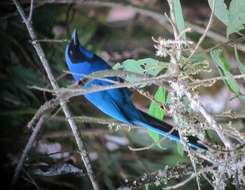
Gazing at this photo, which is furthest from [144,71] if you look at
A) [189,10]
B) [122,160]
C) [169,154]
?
[189,10]

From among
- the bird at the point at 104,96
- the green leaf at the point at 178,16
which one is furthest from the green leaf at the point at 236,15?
the bird at the point at 104,96

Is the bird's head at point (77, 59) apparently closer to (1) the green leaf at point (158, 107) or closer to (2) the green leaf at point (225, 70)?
(1) the green leaf at point (158, 107)

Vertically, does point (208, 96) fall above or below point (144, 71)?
above

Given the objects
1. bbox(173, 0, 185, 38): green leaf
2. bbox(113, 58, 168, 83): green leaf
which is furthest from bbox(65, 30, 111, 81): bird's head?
bbox(173, 0, 185, 38): green leaf

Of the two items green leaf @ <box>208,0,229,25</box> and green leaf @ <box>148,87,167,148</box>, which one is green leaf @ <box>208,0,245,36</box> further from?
green leaf @ <box>148,87,167,148</box>

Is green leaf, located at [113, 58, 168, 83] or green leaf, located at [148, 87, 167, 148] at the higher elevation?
green leaf, located at [113, 58, 168, 83]

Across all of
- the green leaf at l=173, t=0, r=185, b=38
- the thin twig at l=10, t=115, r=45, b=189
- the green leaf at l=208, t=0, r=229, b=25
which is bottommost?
the thin twig at l=10, t=115, r=45, b=189

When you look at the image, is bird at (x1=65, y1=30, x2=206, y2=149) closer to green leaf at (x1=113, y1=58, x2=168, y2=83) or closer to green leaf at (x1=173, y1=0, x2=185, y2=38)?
green leaf at (x1=113, y1=58, x2=168, y2=83)

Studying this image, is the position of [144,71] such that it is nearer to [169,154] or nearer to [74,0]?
[74,0]

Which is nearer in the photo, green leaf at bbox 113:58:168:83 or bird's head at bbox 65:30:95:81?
green leaf at bbox 113:58:168:83

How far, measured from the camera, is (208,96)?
228cm

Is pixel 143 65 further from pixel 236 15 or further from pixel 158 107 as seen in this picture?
pixel 236 15

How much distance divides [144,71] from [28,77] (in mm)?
690

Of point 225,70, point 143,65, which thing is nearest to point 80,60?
point 143,65
